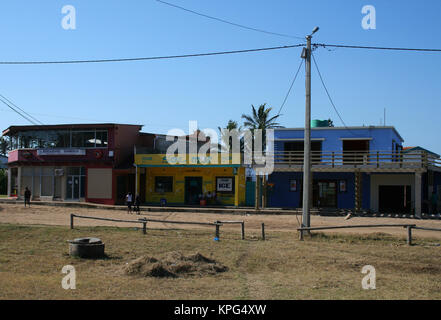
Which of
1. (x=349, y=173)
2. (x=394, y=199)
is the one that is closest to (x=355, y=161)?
(x=349, y=173)

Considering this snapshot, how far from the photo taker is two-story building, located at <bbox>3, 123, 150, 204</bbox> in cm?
3594

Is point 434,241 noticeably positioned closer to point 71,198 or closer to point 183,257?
point 183,257

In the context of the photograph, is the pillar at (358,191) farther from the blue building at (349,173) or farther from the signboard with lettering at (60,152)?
the signboard with lettering at (60,152)

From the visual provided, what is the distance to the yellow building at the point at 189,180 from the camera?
34094 mm

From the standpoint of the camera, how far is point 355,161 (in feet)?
101

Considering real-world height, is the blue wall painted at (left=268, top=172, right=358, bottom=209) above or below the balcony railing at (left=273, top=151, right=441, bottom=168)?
below

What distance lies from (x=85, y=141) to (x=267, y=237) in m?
23.3

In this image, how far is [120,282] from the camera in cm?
→ 992

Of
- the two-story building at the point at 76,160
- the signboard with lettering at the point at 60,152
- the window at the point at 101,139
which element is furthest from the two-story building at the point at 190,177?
the signboard with lettering at the point at 60,152

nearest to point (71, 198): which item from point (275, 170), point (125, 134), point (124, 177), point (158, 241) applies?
point (124, 177)

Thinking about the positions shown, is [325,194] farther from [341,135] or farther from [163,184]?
[163,184]

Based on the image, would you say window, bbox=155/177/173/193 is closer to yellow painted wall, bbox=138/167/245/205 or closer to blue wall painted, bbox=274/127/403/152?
yellow painted wall, bbox=138/167/245/205

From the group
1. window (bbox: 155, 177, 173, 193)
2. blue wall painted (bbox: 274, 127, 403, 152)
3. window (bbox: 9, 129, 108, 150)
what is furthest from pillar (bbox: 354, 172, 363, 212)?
window (bbox: 9, 129, 108, 150)

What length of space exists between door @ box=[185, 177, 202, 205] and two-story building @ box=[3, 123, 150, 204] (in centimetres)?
467
